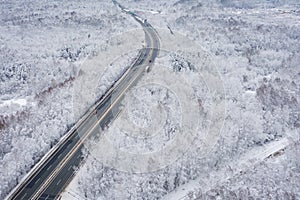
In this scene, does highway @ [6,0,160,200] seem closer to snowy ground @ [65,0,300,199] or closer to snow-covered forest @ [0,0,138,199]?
snow-covered forest @ [0,0,138,199]

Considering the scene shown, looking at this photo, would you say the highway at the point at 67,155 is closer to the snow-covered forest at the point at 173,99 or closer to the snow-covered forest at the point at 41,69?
the snow-covered forest at the point at 173,99

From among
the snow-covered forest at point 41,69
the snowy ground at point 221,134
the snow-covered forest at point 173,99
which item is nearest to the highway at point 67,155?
the snow-covered forest at point 173,99

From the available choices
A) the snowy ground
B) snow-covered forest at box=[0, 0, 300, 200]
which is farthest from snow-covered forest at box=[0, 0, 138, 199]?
the snowy ground

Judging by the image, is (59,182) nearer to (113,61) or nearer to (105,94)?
(105,94)

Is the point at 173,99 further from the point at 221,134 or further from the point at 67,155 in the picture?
the point at 67,155

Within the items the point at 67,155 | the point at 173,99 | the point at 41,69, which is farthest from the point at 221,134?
the point at 41,69

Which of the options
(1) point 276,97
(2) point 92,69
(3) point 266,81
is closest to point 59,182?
(2) point 92,69

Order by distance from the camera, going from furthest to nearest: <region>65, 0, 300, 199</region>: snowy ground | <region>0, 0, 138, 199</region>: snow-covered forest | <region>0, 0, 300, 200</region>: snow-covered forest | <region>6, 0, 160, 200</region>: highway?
1. <region>0, 0, 138, 199</region>: snow-covered forest
2. <region>0, 0, 300, 200</region>: snow-covered forest
3. <region>65, 0, 300, 199</region>: snowy ground
4. <region>6, 0, 160, 200</region>: highway
